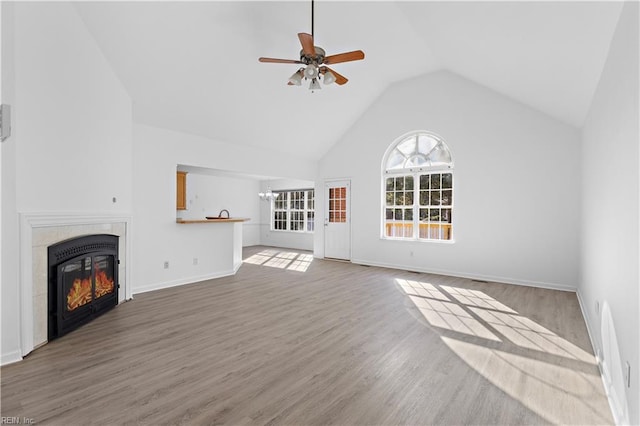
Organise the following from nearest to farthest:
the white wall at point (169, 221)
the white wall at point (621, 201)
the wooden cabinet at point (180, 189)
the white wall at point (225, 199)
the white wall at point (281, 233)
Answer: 1. the white wall at point (621, 201)
2. the white wall at point (169, 221)
3. the wooden cabinet at point (180, 189)
4. the white wall at point (225, 199)
5. the white wall at point (281, 233)

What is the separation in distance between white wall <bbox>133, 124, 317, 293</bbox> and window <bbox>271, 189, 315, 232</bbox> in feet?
13.5

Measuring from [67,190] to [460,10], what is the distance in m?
4.65

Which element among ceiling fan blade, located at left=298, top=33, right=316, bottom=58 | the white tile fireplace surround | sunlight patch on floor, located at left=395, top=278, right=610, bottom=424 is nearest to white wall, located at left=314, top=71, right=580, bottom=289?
sunlight patch on floor, located at left=395, top=278, right=610, bottom=424

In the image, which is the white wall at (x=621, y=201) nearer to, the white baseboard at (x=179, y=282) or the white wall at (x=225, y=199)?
the white baseboard at (x=179, y=282)

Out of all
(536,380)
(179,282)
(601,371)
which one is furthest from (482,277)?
(179,282)

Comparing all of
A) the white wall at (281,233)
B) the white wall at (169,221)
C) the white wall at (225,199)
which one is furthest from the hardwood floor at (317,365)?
the white wall at (281,233)

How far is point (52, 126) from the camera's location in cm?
301

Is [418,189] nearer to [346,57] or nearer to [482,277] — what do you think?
[482,277]

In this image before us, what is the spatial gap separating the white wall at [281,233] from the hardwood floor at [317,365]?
5553 millimetres

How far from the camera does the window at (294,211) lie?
10047 millimetres

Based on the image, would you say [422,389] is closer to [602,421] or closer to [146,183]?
[602,421]

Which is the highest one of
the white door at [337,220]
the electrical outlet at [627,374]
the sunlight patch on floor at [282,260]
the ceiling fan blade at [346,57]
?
the ceiling fan blade at [346,57]

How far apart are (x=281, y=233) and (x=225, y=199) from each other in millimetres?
2172

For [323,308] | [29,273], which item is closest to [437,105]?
[323,308]
